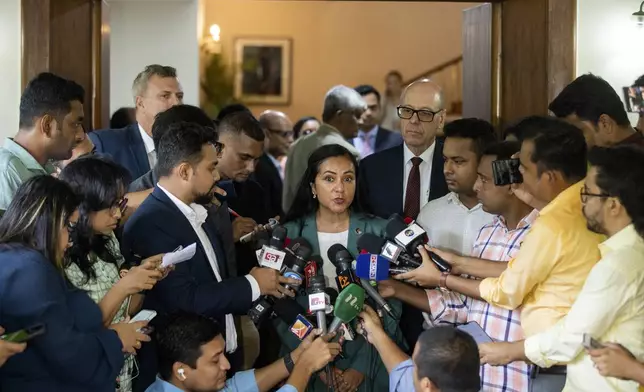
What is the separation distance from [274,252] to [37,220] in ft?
3.33

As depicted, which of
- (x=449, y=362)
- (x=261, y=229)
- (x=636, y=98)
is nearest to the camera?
(x=449, y=362)

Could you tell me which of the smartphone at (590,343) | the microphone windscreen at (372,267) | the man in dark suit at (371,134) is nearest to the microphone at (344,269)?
the microphone windscreen at (372,267)

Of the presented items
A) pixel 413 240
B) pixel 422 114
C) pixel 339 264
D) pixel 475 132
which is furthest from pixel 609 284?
pixel 422 114

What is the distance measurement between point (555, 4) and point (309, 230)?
2.34m

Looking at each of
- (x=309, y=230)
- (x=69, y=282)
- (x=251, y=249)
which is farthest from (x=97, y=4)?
(x=69, y=282)

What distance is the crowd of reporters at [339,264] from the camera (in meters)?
3.01

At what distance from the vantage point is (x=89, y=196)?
3432 mm

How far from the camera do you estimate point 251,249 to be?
4.67 meters

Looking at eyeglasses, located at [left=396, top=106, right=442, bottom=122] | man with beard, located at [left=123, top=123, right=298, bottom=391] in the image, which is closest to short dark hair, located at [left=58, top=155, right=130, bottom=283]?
man with beard, located at [left=123, top=123, right=298, bottom=391]

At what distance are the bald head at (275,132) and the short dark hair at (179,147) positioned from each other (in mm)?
3913

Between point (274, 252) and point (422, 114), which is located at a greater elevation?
point (422, 114)

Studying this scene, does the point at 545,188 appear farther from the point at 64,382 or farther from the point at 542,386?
the point at 64,382

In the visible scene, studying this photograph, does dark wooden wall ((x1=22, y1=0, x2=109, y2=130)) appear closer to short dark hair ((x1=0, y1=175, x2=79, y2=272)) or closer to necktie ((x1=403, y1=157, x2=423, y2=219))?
necktie ((x1=403, y1=157, x2=423, y2=219))

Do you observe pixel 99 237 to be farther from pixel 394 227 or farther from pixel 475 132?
pixel 475 132
